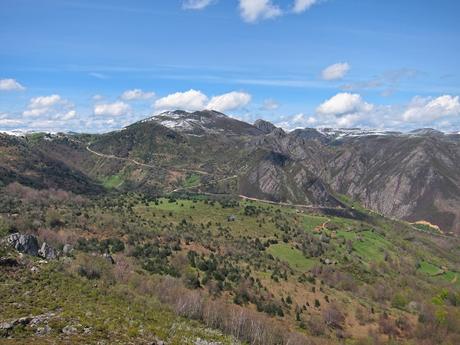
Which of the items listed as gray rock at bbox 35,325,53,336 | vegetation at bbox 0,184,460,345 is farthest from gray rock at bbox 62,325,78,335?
gray rock at bbox 35,325,53,336

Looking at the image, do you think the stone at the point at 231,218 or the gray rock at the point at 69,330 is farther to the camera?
the stone at the point at 231,218

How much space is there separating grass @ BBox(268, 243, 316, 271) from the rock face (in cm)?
9354

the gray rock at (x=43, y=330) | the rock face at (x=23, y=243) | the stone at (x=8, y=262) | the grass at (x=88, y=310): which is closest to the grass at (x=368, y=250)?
the grass at (x=88, y=310)

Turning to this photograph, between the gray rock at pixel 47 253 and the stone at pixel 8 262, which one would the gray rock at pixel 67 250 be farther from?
the stone at pixel 8 262

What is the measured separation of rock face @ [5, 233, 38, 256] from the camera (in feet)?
202

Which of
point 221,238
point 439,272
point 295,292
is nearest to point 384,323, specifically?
point 295,292

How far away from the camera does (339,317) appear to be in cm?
9819

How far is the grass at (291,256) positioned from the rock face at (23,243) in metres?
93.5

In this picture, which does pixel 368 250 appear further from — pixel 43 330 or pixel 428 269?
pixel 43 330

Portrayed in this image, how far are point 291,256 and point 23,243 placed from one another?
103 metres

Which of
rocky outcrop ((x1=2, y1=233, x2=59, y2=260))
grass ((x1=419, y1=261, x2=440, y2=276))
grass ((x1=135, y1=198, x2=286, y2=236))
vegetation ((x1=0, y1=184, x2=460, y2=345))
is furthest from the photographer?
grass ((x1=419, y1=261, x2=440, y2=276))

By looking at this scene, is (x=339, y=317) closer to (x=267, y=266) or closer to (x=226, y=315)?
(x=267, y=266)

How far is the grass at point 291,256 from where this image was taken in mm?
143500

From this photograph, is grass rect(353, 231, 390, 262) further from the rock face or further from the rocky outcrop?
the rock face
